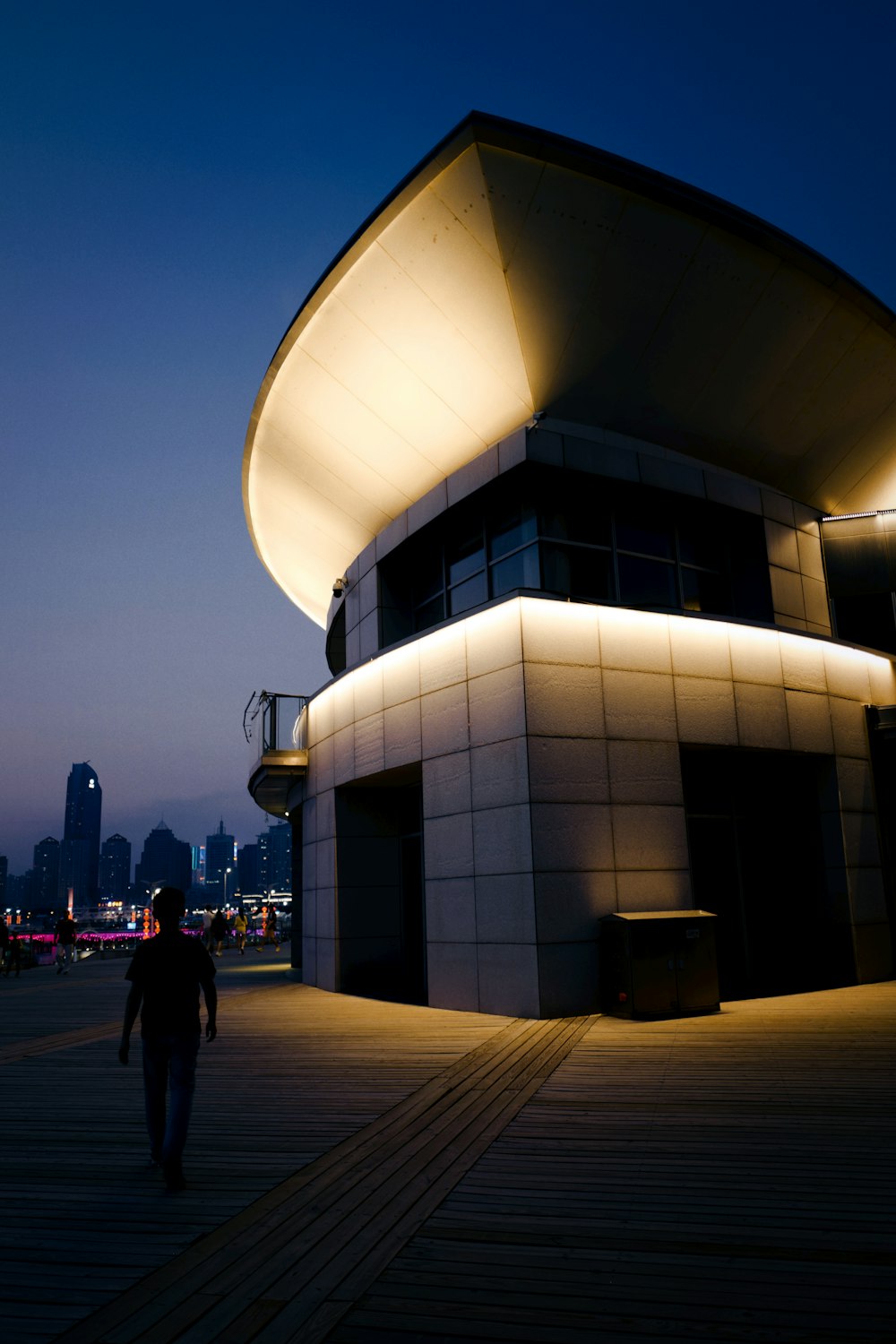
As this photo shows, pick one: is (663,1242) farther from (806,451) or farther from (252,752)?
(252,752)

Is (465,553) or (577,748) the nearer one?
(577,748)

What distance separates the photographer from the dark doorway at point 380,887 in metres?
17.0

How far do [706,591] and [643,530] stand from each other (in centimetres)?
175

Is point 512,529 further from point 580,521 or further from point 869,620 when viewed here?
point 869,620

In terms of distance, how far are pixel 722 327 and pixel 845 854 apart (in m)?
9.19

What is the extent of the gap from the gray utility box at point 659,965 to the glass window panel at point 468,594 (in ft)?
19.5

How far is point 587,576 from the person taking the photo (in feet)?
46.6

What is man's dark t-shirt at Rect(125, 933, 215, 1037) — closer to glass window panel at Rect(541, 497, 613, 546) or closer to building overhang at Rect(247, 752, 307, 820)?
glass window panel at Rect(541, 497, 613, 546)

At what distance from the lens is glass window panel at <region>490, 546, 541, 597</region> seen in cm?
1380

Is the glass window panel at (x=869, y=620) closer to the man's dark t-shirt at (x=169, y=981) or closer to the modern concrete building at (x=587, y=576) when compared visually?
the modern concrete building at (x=587, y=576)

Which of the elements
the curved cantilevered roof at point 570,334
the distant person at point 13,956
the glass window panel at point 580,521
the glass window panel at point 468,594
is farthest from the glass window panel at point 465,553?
the distant person at point 13,956

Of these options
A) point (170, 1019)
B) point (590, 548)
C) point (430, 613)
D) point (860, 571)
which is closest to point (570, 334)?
point (590, 548)

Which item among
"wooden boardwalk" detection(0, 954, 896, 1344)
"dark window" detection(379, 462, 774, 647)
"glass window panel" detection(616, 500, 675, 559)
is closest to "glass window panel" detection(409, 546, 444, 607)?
"dark window" detection(379, 462, 774, 647)

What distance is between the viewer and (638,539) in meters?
15.0
